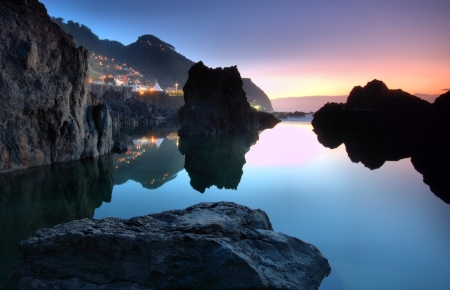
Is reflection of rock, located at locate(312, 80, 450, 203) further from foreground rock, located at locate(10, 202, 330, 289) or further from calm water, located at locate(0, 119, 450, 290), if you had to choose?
foreground rock, located at locate(10, 202, 330, 289)

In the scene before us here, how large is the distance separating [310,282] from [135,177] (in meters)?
13.6

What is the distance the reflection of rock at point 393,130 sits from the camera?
22011mm

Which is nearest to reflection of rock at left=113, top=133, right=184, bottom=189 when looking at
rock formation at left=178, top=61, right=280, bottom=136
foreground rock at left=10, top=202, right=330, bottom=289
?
foreground rock at left=10, top=202, right=330, bottom=289

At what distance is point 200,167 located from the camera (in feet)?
65.7

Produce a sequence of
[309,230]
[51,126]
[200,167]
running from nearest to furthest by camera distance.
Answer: [309,230], [51,126], [200,167]

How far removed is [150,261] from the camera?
4.25 meters

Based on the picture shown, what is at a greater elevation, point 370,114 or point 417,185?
point 370,114

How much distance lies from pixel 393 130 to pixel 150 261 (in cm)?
5187

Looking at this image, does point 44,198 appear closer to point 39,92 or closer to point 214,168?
point 39,92

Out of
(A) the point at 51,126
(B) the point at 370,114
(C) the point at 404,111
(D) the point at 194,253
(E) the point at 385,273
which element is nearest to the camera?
(D) the point at 194,253

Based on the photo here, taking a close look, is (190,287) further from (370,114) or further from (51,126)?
(370,114)

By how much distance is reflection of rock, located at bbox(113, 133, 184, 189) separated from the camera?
52.5ft

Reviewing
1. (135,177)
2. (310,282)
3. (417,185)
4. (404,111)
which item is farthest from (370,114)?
(310,282)

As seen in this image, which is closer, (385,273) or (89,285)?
(89,285)
